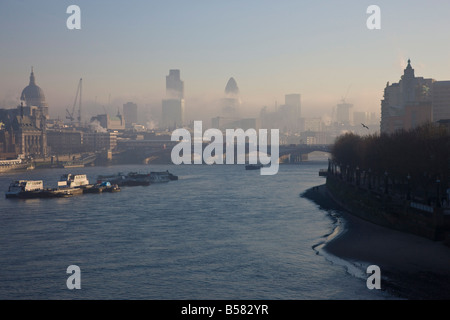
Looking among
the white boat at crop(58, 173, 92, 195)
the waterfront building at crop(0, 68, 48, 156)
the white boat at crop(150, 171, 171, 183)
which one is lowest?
the white boat at crop(150, 171, 171, 183)

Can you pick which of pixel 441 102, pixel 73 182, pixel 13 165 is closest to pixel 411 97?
pixel 441 102

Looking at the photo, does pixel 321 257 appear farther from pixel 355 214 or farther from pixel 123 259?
pixel 355 214

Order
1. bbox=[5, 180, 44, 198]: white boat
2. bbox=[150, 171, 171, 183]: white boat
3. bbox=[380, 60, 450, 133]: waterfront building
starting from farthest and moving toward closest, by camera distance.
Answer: bbox=[380, 60, 450, 133]: waterfront building < bbox=[150, 171, 171, 183]: white boat < bbox=[5, 180, 44, 198]: white boat

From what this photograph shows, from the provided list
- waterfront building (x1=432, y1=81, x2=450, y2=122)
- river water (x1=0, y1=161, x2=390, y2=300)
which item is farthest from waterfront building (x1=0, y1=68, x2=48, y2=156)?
river water (x1=0, y1=161, x2=390, y2=300)

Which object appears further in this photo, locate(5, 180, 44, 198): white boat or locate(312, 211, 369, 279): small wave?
locate(5, 180, 44, 198): white boat

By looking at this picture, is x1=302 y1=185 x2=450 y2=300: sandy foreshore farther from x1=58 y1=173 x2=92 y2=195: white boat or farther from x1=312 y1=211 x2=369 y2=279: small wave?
x1=58 y1=173 x2=92 y2=195: white boat

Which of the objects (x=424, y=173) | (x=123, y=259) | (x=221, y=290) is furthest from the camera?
(x=424, y=173)

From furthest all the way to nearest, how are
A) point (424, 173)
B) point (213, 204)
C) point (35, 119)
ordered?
1. point (35, 119)
2. point (213, 204)
3. point (424, 173)
